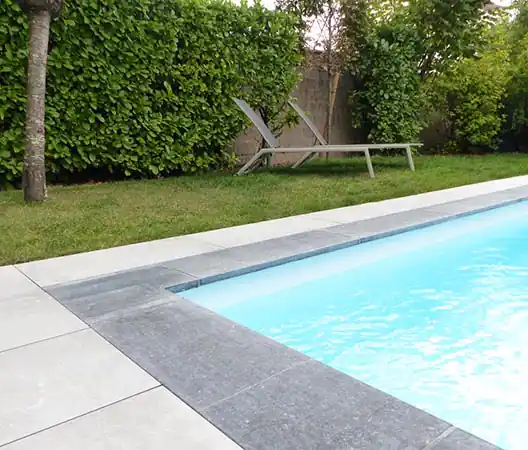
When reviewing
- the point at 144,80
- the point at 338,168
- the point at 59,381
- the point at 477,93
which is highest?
the point at 477,93

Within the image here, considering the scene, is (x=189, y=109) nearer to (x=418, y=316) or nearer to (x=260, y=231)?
(x=260, y=231)

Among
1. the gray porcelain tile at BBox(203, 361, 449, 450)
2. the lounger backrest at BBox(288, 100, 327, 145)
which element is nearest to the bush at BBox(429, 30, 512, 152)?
the lounger backrest at BBox(288, 100, 327, 145)

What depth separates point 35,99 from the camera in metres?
4.87

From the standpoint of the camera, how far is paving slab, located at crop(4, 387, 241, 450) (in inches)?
50.1

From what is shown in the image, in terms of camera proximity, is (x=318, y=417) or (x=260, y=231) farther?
(x=260, y=231)

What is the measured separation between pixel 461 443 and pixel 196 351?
3.20 ft

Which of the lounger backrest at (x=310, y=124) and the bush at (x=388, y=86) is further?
the bush at (x=388, y=86)

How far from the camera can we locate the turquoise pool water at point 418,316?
6.08 feet

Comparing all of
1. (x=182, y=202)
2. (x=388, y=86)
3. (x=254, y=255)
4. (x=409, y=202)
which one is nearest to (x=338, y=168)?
(x=388, y=86)

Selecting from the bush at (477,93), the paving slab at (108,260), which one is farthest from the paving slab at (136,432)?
the bush at (477,93)

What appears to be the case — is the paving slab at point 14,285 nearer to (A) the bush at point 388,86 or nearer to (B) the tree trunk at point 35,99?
(B) the tree trunk at point 35,99

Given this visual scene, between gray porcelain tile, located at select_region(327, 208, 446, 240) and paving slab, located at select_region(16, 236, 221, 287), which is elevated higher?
gray porcelain tile, located at select_region(327, 208, 446, 240)

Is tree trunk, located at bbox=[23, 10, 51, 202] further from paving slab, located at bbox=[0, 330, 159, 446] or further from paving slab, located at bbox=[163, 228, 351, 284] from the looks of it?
paving slab, located at bbox=[0, 330, 159, 446]

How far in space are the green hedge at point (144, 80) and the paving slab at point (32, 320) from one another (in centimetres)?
413
